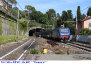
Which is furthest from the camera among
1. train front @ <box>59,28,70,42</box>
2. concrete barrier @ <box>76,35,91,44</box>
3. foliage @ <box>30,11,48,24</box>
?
foliage @ <box>30,11,48,24</box>

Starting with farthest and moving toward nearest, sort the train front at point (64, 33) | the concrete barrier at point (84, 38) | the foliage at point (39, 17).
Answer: the foliage at point (39, 17) → the train front at point (64, 33) → the concrete barrier at point (84, 38)

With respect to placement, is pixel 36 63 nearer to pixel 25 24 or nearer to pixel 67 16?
pixel 25 24

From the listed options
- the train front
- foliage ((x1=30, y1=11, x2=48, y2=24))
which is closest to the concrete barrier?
the train front

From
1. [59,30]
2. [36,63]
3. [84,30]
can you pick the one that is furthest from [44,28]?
[36,63]

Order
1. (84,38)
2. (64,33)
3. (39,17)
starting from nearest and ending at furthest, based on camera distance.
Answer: (64,33), (84,38), (39,17)

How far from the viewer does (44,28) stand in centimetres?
8400

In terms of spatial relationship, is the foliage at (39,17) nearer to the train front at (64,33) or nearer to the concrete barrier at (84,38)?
the concrete barrier at (84,38)

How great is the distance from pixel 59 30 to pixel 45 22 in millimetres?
63161

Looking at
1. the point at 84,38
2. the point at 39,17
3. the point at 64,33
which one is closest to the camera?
the point at 64,33

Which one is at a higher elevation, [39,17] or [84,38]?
[39,17]

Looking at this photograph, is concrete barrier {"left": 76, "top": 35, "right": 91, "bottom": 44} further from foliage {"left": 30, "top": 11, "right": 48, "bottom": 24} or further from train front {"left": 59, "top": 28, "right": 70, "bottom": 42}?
foliage {"left": 30, "top": 11, "right": 48, "bottom": 24}

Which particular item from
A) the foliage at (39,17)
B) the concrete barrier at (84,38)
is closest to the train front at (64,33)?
the concrete barrier at (84,38)

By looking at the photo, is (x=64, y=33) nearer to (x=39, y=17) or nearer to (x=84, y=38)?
(x=84, y=38)

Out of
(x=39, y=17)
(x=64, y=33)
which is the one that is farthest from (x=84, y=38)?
(x=39, y=17)
